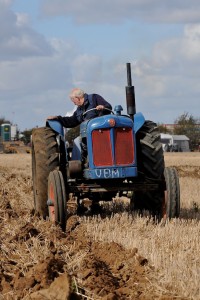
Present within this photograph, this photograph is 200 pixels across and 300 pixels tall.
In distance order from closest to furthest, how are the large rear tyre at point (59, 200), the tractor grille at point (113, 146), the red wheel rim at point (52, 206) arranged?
the large rear tyre at point (59, 200), the red wheel rim at point (52, 206), the tractor grille at point (113, 146)

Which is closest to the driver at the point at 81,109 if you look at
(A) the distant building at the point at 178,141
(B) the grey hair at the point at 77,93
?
(B) the grey hair at the point at 77,93

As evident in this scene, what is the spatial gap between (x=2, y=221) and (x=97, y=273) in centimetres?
350

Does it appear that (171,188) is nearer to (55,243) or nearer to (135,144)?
(135,144)

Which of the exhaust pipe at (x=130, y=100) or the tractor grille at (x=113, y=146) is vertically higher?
the exhaust pipe at (x=130, y=100)

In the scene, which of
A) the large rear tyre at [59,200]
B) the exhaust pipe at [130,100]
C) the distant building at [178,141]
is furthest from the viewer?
the distant building at [178,141]

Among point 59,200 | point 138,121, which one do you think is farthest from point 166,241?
point 138,121

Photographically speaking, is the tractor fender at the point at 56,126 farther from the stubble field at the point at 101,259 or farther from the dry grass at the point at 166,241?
the dry grass at the point at 166,241

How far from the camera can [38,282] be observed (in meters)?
5.13

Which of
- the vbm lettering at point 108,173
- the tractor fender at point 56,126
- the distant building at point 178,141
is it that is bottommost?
the vbm lettering at point 108,173

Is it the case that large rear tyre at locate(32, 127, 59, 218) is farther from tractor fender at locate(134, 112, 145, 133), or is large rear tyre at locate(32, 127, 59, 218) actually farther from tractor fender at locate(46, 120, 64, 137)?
tractor fender at locate(134, 112, 145, 133)

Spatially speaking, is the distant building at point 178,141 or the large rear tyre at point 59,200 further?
the distant building at point 178,141

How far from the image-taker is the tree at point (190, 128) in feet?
318

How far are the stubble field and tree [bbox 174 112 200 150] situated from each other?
87.4m

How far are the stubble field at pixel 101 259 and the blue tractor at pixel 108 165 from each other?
13.6 inches
